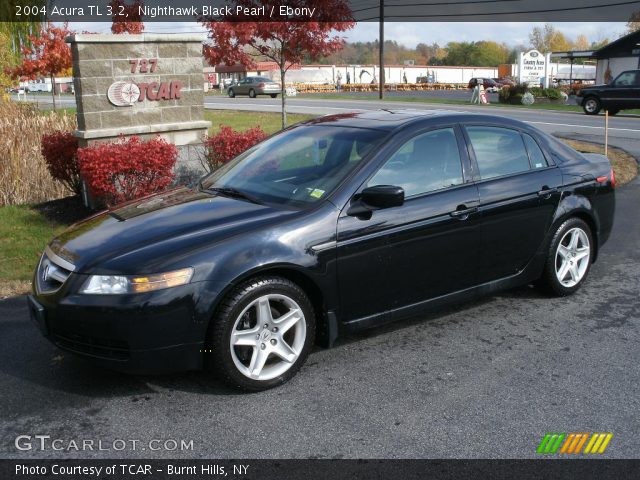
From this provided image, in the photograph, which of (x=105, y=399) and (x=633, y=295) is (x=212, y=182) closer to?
(x=105, y=399)

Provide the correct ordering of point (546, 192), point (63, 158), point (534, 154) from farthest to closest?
point (63, 158), point (534, 154), point (546, 192)

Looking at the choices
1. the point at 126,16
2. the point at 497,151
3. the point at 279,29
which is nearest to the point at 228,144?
the point at 279,29

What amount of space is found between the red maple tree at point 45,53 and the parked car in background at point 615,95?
66.6ft

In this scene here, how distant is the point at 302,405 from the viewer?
386 centimetres

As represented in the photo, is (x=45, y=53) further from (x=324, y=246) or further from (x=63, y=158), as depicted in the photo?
(x=324, y=246)

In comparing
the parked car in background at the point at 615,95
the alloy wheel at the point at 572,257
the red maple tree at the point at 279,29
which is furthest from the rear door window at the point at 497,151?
the parked car in background at the point at 615,95

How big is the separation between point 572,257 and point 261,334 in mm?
3060

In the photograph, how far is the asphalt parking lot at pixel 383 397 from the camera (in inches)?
136

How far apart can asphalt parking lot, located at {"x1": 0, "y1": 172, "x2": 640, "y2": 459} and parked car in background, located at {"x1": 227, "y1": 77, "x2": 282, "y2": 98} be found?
1590 inches

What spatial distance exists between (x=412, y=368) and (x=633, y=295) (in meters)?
2.57

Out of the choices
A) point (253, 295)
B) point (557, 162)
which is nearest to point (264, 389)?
point (253, 295)

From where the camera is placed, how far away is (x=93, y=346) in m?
3.77

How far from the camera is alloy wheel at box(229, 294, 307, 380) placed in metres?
3.96

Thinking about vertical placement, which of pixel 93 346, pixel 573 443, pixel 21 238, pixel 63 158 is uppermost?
pixel 63 158
